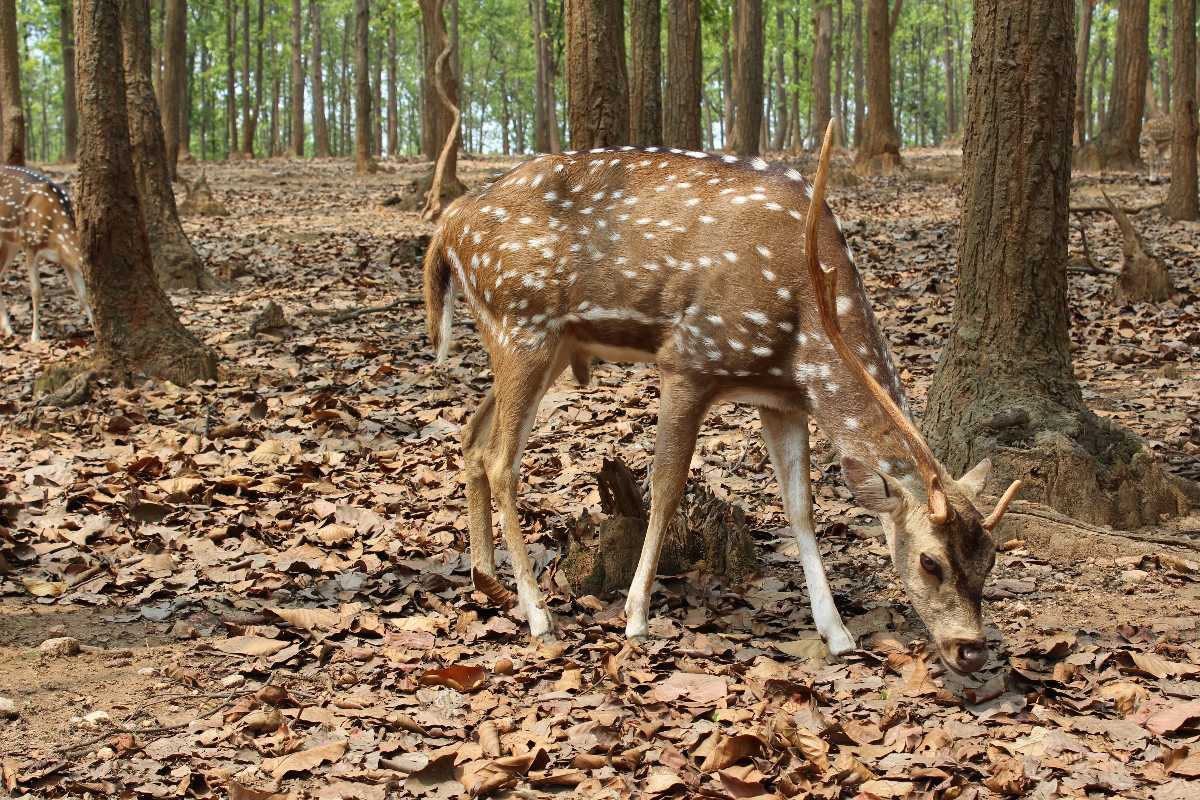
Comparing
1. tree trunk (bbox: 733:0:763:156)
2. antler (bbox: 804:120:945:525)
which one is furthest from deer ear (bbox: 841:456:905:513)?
tree trunk (bbox: 733:0:763:156)

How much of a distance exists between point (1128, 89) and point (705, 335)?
18709 mm

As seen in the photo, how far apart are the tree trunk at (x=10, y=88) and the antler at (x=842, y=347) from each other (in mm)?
18099

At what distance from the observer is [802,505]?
17.5 feet

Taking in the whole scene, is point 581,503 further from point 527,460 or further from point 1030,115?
point 1030,115

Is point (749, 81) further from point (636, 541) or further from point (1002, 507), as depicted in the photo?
point (1002, 507)

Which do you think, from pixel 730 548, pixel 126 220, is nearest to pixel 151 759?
pixel 730 548

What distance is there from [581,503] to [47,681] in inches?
120

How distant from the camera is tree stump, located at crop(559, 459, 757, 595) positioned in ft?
19.0

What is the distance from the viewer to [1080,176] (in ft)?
68.1

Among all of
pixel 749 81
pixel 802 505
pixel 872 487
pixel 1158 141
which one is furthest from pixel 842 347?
pixel 1158 141

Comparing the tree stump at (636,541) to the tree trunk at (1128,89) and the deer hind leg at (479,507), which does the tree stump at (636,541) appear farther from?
the tree trunk at (1128,89)

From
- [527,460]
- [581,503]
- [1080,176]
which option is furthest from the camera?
[1080,176]

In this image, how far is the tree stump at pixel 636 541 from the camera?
5.79 m

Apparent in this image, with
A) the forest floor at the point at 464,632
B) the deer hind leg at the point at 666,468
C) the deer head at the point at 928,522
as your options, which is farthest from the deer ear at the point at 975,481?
the deer hind leg at the point at 666,468
